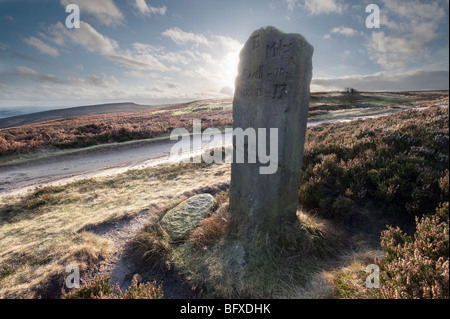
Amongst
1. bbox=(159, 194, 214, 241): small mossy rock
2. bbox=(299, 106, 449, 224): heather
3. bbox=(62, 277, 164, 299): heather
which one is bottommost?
bbox=(62, 277, 164, 299): heather

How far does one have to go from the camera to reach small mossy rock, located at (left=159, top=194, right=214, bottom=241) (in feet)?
14.8

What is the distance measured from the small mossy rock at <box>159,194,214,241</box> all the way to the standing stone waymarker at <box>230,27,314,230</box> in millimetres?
903

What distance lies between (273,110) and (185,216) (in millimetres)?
3105

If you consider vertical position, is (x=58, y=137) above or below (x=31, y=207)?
above

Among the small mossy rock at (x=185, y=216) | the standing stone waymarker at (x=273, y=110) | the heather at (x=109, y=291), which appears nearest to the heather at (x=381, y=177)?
the standing stone waymarker at (x=273, y=110)

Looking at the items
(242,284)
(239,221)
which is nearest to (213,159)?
(239,221)

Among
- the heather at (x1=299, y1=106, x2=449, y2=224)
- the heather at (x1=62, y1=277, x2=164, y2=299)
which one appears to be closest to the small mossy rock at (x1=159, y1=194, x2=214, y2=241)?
the heather at (x1=62, y1=277, x2=164, y2=299)

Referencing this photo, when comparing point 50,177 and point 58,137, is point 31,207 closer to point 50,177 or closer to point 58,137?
point 50,177

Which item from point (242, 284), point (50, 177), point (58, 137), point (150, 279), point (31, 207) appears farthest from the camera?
point (58, 137)

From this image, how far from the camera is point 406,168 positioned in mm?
4887

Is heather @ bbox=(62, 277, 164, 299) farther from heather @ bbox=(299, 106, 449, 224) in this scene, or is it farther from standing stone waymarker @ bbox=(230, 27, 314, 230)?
heather @ bbox=(299, 106, 449, 224)

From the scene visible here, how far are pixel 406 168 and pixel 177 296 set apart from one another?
558cm

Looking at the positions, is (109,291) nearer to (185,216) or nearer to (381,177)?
(185,216)

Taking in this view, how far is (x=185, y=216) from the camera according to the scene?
494 cm
